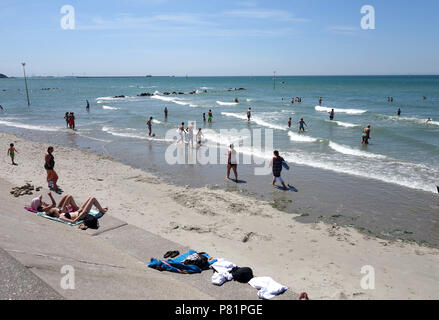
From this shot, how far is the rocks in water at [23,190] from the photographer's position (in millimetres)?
10289

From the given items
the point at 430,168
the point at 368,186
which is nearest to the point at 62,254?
the point at 368,186

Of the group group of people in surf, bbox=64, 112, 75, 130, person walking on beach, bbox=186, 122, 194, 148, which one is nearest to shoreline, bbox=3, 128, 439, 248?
person walking on beach, bbox=186, 122, 194, 148

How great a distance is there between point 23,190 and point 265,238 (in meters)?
7.80

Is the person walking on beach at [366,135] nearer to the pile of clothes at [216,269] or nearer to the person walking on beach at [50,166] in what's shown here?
the pile of clothes at [216,269]

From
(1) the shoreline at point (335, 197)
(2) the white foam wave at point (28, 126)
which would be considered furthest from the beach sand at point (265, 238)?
(2) the white foam wave at point (28, 126)

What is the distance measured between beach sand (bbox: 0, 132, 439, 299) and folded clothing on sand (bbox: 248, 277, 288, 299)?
786 mm

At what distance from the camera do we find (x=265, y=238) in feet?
28.5

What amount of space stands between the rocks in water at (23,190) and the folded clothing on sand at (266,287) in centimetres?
807

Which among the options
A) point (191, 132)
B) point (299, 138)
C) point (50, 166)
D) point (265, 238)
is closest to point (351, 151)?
point (299, 138)

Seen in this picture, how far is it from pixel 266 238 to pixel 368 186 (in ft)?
21.2

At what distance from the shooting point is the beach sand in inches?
266
